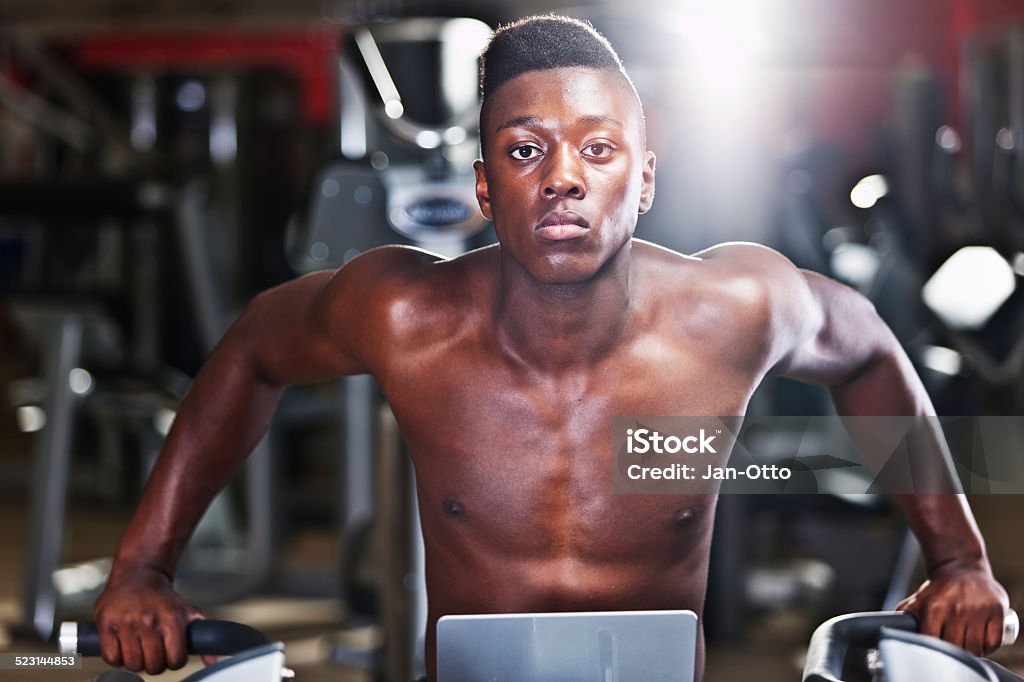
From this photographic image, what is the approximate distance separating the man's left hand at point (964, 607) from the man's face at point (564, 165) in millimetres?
370

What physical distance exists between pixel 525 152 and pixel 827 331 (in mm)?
282

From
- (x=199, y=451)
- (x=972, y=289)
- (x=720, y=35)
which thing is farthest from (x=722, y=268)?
(x=720, y=35)

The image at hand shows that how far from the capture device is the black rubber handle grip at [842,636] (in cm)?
84

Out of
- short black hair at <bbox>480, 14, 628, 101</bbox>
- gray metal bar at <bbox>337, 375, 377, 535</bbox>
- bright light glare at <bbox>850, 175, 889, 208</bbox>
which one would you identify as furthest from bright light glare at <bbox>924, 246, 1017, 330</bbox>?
gray metal bar at <bbox>337, 375, 377, 535</bbox>

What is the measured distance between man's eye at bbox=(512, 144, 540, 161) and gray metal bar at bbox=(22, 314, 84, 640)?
1.99 meters

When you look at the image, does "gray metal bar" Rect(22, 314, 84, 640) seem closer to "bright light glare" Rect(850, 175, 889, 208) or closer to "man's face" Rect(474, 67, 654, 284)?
"bright light glare" Rect(850, 175, 889, 208)

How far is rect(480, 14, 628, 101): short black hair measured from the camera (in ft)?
2.92

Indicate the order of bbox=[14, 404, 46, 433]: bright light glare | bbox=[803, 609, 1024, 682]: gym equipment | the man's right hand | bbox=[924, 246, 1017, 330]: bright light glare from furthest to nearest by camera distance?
1. bbox=[14, 404, 46, 433]: bright light glare
2. bbox=[924, 246, 1017, 330]: bright light glare
3. the man's right hand
4. bbox=[803, 609, 1024, 682]: gym equipment

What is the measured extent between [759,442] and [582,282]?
0.26m

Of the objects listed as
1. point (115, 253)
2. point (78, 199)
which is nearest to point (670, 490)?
point (78, 199)

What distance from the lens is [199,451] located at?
99 cm

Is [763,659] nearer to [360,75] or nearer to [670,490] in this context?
[670,490]

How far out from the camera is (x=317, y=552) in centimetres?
356

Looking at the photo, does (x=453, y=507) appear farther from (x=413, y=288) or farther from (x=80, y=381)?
(x=80, y=381)
